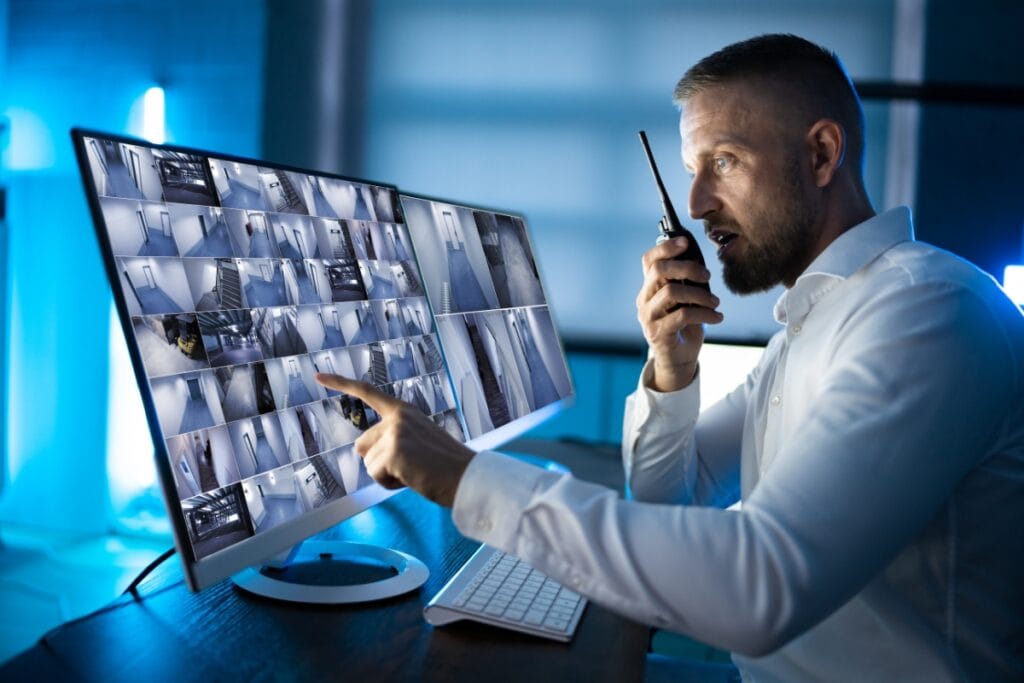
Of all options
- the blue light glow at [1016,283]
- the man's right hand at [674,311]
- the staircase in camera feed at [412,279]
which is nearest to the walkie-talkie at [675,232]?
the man's right hand at [674,311]

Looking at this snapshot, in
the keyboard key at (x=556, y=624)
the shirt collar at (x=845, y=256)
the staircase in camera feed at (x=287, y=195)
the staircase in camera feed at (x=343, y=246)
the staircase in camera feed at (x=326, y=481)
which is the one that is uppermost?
the staircase in camera feed at (x=287, y=195)

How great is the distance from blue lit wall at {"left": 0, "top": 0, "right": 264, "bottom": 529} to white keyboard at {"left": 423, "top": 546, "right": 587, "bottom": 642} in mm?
2743

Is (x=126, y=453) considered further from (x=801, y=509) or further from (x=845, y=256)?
(x=801, y=509)

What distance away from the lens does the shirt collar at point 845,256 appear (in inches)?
42.6

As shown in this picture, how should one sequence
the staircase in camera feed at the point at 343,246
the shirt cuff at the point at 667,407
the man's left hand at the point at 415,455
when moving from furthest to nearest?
1. the shirt cuff at the point at 667,407
2. the staircase in camera feed at the point at 343,246
3. the man's left hand at the point at 415,455

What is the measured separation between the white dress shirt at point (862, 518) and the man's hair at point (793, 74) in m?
0.21

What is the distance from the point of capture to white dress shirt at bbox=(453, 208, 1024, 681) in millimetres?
695

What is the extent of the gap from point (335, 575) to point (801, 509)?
592mm

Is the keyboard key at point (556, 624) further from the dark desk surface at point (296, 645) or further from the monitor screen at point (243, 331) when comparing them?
the monitor screen at point (243, 331)

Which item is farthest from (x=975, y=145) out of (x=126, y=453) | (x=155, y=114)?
(x=126, y=453)

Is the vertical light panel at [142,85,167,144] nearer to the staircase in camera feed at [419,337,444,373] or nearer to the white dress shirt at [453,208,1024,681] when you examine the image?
the staircase in camera feed at [419,337,444,373]

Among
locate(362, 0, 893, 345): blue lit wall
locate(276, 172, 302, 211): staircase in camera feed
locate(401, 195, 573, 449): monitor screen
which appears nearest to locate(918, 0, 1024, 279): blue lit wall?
locate(362, 0, 893, 345): blue lit wall

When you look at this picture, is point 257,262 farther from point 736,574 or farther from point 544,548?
point 736,574

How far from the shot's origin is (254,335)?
0.89 m
